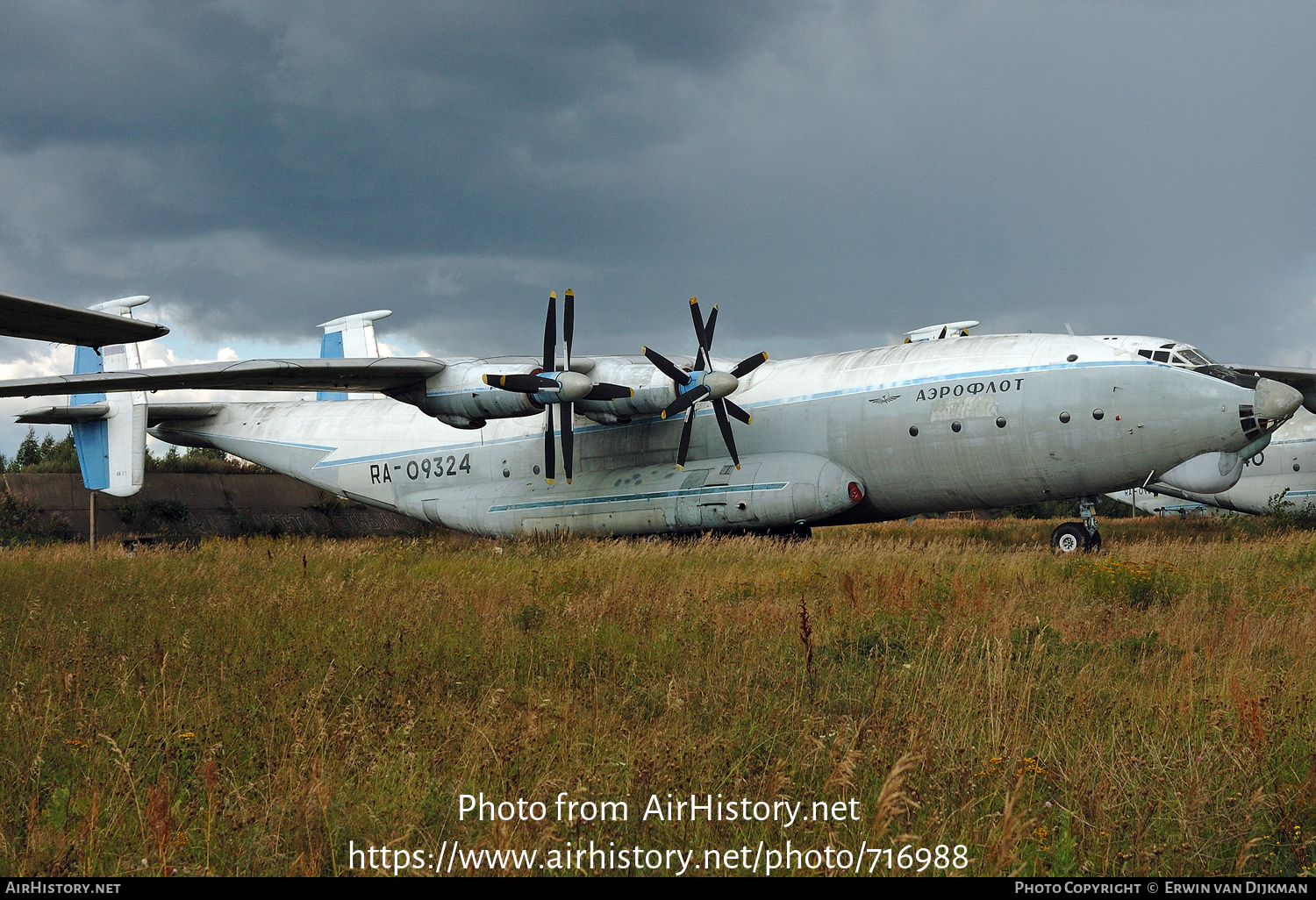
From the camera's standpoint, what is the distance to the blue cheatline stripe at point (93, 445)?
81.4ft

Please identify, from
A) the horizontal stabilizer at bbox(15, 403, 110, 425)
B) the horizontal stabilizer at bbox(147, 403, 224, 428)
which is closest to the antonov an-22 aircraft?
the horizontal stabilizer at bbox(15, 403, 110, 425)

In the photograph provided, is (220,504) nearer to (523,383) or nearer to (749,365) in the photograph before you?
(523,383)

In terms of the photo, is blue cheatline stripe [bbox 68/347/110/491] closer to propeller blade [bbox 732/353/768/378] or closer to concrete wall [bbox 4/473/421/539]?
concrete wall [bbox 4/473/421/539]

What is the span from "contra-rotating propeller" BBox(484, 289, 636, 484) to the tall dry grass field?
26.6ft

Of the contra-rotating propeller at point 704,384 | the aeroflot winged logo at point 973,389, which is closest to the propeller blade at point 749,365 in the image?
the contra-rotating propeller at point 704,384

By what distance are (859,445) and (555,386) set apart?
6138 mm

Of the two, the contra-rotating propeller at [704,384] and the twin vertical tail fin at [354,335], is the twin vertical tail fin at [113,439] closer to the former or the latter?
the twin vertical tail fin at [354,335]

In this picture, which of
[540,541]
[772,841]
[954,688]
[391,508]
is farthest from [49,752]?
[391,508]

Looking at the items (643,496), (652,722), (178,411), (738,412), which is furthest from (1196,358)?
(178,411)

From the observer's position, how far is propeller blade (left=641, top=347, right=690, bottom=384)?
1833 cm

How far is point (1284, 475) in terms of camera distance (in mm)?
28328
